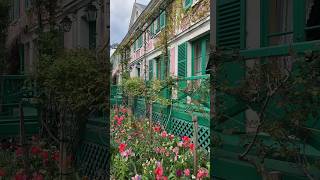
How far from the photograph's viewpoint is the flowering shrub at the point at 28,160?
280cm

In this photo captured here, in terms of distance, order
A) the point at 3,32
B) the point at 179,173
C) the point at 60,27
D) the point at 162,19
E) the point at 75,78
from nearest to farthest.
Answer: the point at 162,19 < the point at 179,173 < the point at 75,78 < the point at 60,27 < the point at 3,32

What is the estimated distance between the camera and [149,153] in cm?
183

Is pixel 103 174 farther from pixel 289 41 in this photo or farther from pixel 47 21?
pixel 289 41

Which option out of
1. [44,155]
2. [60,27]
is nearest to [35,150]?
[44,155]

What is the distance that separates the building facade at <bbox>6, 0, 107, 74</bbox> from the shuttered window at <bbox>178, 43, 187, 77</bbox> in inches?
35.1

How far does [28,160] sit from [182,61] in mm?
1729

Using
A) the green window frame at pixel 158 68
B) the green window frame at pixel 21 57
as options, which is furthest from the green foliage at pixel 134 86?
the green window frame at pixel 21 57

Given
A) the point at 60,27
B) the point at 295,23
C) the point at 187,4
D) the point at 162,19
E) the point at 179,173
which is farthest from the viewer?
the point at 60,27

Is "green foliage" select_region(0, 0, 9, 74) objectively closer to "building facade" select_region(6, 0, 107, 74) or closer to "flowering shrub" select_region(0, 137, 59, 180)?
"building facade" select_region(6, 0, 107, 74)

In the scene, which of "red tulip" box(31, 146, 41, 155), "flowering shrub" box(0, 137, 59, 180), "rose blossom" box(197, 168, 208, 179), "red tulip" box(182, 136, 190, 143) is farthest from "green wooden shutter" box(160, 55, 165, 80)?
"red tulip" box(31, 146, 41, 155)

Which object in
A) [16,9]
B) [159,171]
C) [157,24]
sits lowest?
[159,171]

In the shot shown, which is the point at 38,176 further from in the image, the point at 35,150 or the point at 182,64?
the point at 182,64

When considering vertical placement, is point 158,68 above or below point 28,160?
above

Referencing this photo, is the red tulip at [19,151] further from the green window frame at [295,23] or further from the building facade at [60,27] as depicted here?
the green window frame at [295,23]
